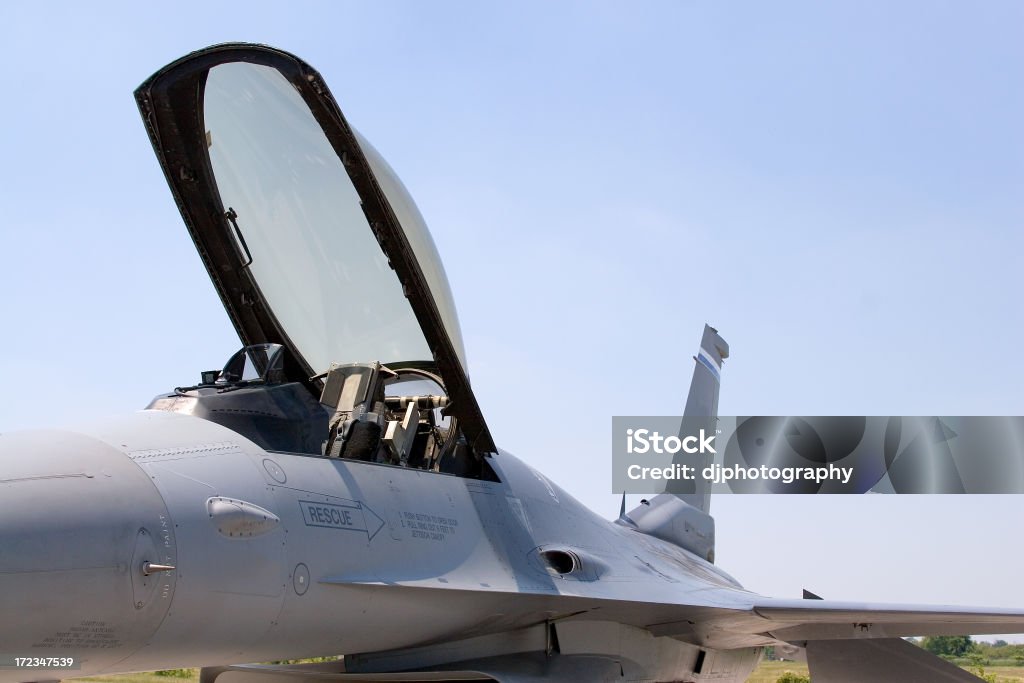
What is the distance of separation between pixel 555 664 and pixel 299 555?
260 cm

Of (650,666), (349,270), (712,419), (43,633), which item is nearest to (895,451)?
(712,419)

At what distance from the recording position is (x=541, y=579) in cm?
657

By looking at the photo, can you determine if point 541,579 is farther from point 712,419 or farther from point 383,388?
point 712,419

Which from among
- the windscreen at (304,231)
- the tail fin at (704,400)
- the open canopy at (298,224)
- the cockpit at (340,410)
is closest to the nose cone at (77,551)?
the cockpit at (340,410)

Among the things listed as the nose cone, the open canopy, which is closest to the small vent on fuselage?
the open canopy

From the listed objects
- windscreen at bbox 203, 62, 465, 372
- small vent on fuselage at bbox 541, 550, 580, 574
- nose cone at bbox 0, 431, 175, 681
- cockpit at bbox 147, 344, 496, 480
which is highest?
windscreen at bbox 203, 62, 465, 372

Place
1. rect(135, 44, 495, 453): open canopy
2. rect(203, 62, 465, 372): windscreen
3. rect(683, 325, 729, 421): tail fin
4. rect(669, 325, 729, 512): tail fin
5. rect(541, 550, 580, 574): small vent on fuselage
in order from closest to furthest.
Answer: rect(135, 44, 495, 453): open canopy
rect(203, 62, 465, 372): windscreen
rect(541, 550, 580, 574): small vent on fuselage
rect(669, 325, 729, 512): tail fin
rect(683, 325, 729, 421): tail fin

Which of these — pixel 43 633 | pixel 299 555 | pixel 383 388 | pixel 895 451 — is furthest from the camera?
pixel 895 451

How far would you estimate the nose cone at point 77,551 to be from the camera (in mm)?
3713

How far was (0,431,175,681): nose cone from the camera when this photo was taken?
371cm

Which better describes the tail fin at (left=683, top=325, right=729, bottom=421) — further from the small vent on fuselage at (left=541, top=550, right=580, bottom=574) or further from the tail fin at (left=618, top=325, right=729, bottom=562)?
the small vent on fuselage at (left=541, top=550, right=580, bottom=574)

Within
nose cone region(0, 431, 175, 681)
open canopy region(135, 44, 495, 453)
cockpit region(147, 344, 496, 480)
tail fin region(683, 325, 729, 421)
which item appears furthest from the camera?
tail fin region(683, 325, 729, 421)

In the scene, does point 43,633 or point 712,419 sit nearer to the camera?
point 43,633

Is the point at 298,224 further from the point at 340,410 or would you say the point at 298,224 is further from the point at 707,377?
the point at 707,377
